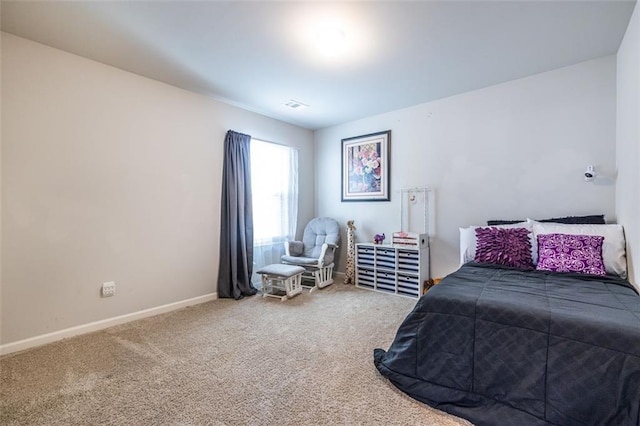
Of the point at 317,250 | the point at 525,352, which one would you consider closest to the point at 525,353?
the point at 525,352

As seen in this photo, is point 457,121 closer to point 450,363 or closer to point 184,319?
point 450,363

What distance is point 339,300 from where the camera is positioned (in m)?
3.43

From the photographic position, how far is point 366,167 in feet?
14.0

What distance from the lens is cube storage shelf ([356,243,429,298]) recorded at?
351 cm

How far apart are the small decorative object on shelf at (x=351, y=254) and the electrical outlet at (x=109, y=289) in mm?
2779

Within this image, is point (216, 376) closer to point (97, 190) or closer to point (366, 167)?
point (97, 190)

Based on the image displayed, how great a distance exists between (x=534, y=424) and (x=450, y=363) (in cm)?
42

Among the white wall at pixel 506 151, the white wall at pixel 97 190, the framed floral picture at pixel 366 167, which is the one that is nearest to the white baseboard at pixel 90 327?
the white wall at pixel 97 190

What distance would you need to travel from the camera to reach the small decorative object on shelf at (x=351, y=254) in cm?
416

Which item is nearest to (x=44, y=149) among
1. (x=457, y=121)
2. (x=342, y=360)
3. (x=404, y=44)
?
(x=342, y=360)

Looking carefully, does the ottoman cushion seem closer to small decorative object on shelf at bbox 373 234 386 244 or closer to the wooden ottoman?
the wooden ottoman

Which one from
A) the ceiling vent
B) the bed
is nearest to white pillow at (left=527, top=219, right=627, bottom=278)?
the bed

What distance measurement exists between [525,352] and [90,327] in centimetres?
334

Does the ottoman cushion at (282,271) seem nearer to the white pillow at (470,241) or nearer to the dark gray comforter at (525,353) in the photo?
the dark gray comforter at (525,353)
